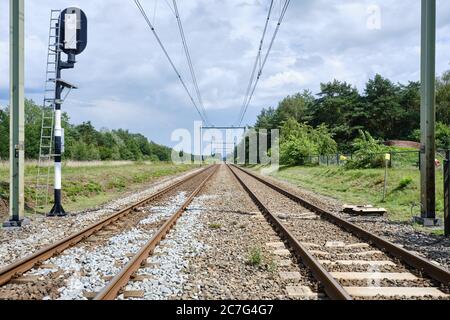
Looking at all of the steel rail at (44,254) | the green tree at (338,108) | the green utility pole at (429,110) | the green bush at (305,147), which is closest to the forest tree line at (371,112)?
the green tree at (338,108)

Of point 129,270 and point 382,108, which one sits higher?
point 382,108

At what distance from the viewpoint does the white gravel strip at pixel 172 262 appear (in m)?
5.08

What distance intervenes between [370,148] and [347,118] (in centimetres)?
3743

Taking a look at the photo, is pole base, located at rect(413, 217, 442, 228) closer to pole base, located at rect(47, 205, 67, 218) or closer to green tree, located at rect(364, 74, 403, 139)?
pole base, located at rect(47, 205, 67, 218)

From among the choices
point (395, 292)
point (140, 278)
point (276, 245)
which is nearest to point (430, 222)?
point (276, 245)

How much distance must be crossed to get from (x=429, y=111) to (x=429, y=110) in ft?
0.09

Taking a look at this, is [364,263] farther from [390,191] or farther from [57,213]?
[390,191]

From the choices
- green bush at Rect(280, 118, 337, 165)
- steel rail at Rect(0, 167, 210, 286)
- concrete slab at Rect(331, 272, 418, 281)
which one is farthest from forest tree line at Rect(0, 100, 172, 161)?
concrete slab at Rect(331, 272, 418, 281)

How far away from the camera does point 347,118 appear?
6197 cm

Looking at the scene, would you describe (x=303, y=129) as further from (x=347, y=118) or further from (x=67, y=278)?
(x=67, y=278)

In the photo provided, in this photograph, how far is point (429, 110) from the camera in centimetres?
1037

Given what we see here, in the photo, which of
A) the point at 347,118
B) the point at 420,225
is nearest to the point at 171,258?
the point at 420,225

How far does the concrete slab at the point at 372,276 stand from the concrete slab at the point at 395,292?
0.43 metres

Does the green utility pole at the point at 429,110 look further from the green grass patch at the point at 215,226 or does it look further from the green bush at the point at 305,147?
the green bush at the point at 305,147
